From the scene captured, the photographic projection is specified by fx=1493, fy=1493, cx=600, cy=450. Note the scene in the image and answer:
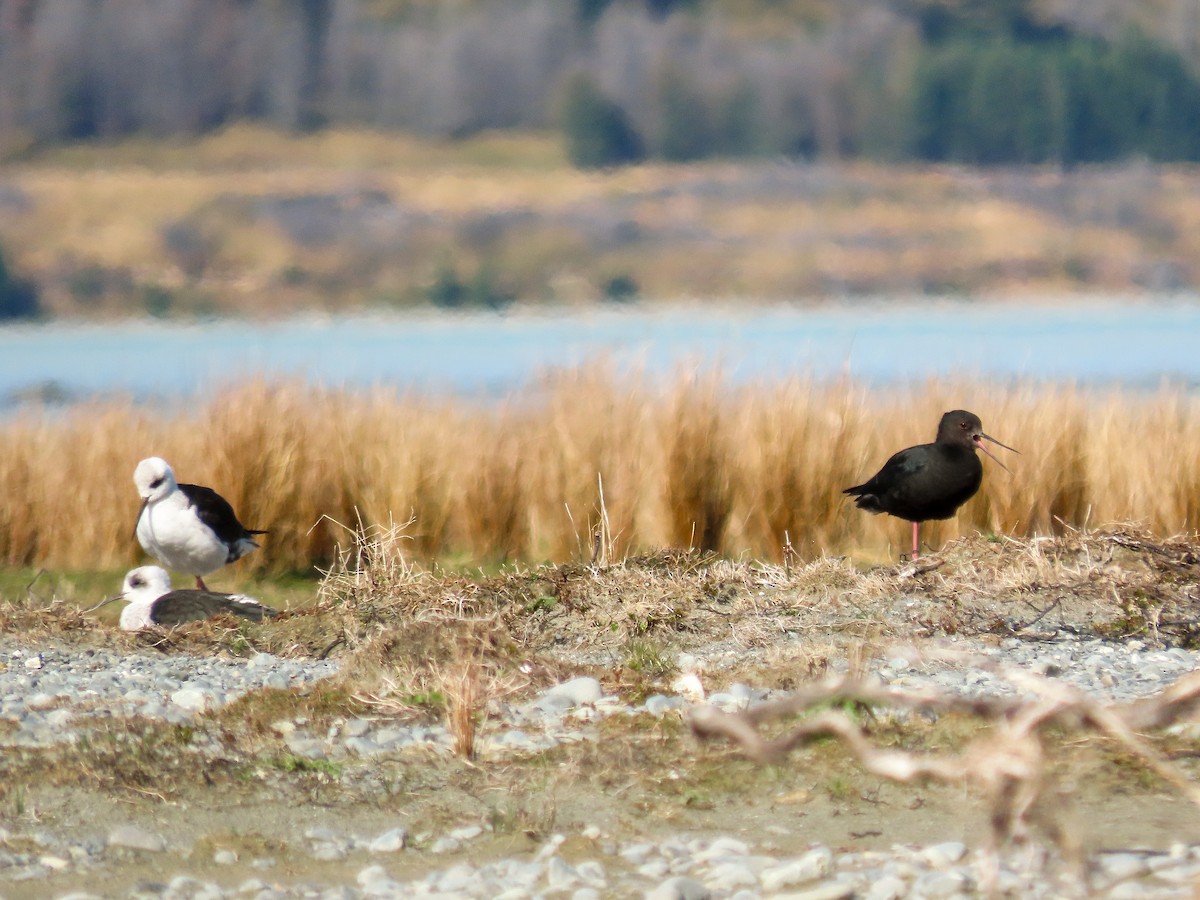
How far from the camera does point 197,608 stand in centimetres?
590

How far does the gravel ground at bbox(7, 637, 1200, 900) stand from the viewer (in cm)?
299

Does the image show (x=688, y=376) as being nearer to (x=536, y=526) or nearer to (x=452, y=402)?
(x=536, y=526)

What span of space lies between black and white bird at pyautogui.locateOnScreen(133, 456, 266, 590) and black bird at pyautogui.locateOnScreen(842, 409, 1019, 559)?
3.09 meters

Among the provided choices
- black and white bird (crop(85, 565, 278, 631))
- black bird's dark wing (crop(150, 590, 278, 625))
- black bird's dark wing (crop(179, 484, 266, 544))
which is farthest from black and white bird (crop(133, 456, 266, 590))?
black bird's dark wing (crop(150, 590, 278, 625))

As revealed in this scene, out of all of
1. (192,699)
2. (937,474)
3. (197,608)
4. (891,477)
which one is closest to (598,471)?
(891,477)

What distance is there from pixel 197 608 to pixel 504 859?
9.78 feet

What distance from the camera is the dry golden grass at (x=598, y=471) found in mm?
7738

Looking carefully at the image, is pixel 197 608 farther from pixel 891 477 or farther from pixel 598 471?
pixel 891 477

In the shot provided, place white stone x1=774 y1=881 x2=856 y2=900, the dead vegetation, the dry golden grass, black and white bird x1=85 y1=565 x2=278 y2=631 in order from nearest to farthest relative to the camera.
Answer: white stone x1=774 y1=881 x2=856 y2=900 → the dead vegetation → black and white bird x1=85 y1=565 x2=278 y2=631 → the dry golden grass

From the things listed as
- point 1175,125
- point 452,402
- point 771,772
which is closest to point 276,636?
point 771,772

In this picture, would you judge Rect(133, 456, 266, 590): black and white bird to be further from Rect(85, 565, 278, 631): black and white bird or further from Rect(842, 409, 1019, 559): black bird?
Rect(842, 409, 1019, 559): black bird

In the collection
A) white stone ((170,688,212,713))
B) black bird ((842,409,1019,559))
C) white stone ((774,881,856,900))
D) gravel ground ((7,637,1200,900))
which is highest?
black bird ((842,409,1019,559))

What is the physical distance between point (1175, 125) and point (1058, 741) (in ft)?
92.9

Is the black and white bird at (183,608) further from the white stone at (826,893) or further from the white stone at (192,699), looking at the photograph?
the white stone at (826,893)
